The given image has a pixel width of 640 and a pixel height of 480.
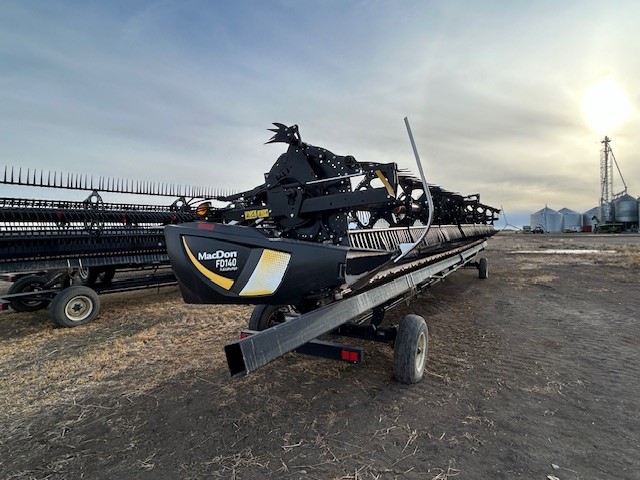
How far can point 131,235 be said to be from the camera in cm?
696

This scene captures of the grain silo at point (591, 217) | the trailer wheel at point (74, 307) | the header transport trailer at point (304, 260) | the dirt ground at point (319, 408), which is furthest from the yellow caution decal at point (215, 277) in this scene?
the grain silo at point (591, 217)

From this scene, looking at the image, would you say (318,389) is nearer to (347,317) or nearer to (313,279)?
(347,317)

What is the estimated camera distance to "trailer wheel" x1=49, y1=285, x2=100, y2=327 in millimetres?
5520

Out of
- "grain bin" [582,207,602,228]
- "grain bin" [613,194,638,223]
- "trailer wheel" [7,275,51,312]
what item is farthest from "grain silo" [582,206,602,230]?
"trailer wheel" [7,275,51,312]

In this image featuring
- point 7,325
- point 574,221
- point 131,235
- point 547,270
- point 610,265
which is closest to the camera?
point 7,325

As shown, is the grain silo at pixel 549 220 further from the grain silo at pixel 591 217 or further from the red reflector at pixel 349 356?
the red reflector at pixel 349 356

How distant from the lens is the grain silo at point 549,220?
71.4 m

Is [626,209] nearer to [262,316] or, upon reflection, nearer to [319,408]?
[262,316]

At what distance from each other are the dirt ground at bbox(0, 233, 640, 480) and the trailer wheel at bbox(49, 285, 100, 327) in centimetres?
22

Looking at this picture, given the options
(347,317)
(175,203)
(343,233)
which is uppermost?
(175,203)

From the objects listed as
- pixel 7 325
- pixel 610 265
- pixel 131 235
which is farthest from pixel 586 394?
pixel 610 265

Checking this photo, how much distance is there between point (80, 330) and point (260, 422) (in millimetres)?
4107

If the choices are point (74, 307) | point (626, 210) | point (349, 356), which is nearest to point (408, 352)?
point (349, 356)

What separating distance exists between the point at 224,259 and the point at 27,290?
6447 mm
